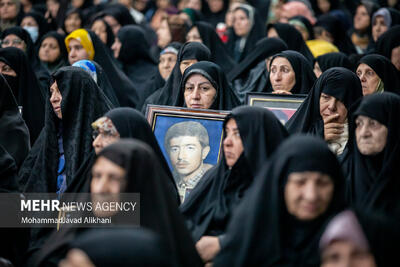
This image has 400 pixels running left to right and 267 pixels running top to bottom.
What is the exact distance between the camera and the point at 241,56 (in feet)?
39.9

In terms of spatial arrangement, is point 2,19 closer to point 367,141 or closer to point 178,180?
point 178,180

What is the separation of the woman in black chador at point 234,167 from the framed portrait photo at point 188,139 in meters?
0.83

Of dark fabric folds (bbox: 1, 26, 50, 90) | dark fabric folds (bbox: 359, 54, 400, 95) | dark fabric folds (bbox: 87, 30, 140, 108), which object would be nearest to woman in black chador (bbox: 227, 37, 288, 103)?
dark fabric folds (bbox: 87, 30, 140, 108)

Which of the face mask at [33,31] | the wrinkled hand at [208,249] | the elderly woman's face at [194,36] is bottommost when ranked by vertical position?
the wrinkled hand at [208,249]

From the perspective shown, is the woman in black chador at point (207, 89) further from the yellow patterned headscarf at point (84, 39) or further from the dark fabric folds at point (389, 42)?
the yellow patterned headscarf at point (84, 39)

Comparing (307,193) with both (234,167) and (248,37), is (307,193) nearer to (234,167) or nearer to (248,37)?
(234,167)

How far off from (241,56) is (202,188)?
21.6 ft

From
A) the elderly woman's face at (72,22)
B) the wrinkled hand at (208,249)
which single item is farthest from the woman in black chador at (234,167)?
the elderly woman's face at (72,22)

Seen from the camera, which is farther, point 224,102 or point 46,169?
point 224,102

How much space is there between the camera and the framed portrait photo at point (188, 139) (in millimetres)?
6594

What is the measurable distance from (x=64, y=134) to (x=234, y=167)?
2.02m

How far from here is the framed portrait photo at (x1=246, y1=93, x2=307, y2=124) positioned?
733 cm

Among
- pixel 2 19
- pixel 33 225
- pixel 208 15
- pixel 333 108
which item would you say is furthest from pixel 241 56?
pixel 33 225

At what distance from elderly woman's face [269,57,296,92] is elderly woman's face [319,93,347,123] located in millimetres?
1388
